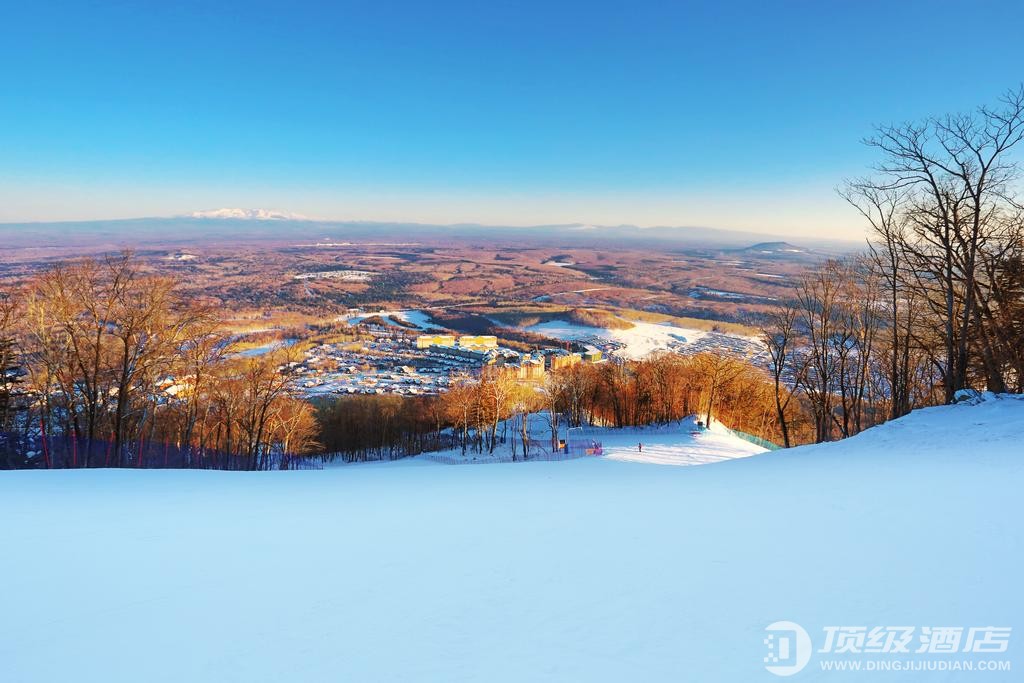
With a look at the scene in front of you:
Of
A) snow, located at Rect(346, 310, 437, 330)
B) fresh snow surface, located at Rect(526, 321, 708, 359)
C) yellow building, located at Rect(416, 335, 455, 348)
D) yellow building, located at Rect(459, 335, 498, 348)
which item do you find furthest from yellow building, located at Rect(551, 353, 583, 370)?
snow, located at Rect(346, 310, 437, 330)

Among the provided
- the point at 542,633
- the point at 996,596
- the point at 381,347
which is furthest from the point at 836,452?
the point at 381,347

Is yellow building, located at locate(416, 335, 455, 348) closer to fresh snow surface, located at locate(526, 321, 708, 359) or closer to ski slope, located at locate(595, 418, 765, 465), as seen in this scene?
fresh snow surface, located at locate(526, 321, 708, 359)

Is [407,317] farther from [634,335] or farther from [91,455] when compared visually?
[91,455]

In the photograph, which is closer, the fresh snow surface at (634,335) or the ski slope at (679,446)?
the ski slope at (679,446)

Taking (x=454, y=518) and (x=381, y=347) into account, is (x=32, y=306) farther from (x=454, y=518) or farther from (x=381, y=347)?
(x=381, y=347)
